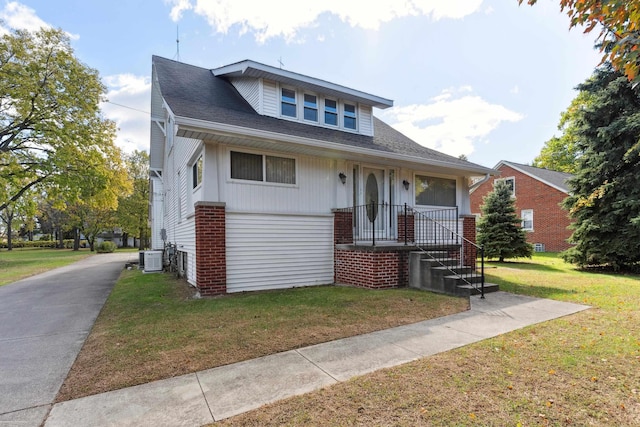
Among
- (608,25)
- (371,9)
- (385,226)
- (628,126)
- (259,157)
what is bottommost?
(385,226)

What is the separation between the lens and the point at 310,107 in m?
9.61

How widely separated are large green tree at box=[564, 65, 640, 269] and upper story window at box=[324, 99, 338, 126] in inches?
362

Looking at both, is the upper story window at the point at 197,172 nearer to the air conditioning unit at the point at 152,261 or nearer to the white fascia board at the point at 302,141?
the white fascia board at the point at 302,141

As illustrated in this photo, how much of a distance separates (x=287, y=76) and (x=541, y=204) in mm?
19681

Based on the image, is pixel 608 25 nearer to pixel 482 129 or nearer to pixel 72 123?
pixel 72 123

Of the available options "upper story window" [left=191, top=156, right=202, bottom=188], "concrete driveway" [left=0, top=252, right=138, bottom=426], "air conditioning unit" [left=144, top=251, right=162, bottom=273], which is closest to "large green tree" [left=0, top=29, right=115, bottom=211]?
"air conditioning unit" [left=144, top=251, right=162, bottom=273]

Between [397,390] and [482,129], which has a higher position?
[482,129]

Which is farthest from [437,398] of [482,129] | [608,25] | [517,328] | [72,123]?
[482,129]

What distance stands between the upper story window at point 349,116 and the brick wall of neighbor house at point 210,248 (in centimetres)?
521

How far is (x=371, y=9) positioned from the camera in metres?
7.11

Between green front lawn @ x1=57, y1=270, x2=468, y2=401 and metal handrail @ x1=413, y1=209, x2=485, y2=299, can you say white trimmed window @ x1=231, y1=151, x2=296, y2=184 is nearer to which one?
green front lawn @ x1=57, y1=270, x2=468, y2=401

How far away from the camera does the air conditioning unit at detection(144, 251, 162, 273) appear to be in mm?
11680

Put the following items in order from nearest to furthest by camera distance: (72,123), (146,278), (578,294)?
(578,294)
(146,278)
(72,123)

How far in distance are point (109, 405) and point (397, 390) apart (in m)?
2.41
